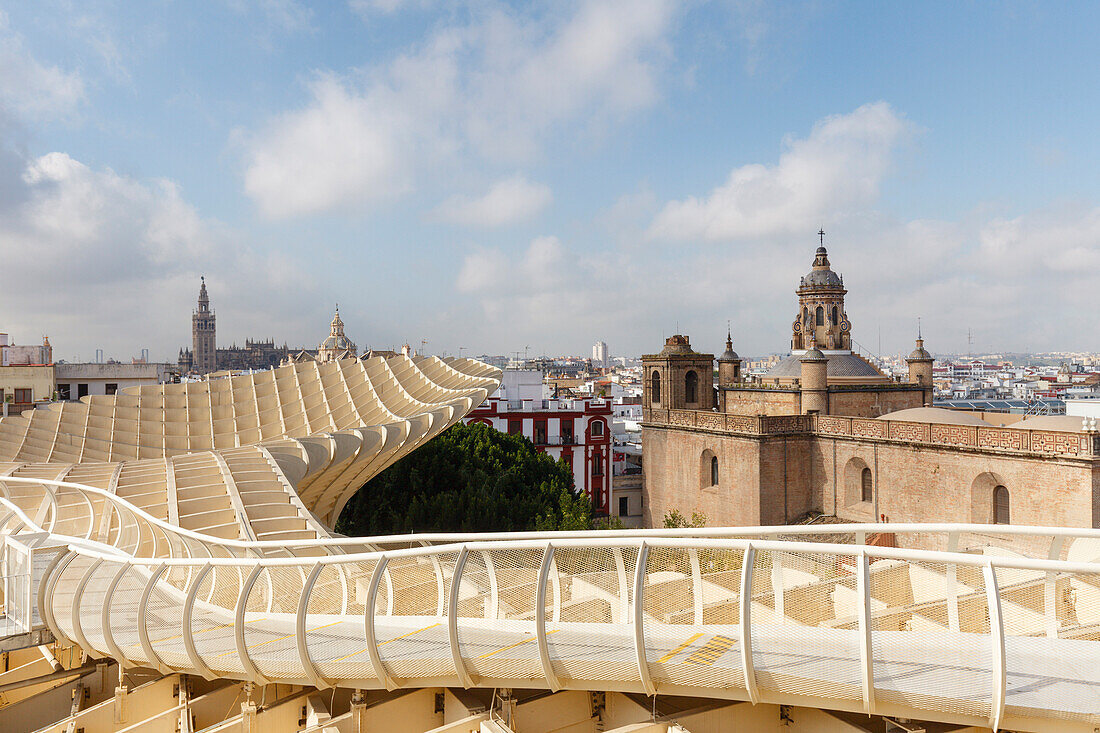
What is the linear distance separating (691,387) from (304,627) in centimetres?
3457

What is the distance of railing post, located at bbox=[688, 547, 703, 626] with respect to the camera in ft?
18.7

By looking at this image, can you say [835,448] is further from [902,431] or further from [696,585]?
[696,585]

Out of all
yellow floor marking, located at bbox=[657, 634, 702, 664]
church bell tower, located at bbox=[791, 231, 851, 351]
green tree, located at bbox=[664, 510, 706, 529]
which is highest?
church bell tower, located at bbox=[791, 231, 851, 351]

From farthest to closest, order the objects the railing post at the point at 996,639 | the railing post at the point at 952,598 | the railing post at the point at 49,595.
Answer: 1. the railing post at the point at 49,595
2. the railing post at the point at 952,598
3. the railing post at the point at 996,639

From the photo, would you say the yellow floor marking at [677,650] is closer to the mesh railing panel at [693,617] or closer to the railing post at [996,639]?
the mesh railing panel at [693,617]

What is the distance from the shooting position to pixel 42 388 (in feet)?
140

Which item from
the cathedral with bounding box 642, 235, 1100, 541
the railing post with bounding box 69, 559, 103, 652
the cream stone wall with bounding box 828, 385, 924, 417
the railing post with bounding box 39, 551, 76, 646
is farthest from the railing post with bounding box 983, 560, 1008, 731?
the cream stone wall with bounding box 828, 385, 924, 417

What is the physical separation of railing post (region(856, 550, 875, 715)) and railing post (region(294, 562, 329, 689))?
410cm

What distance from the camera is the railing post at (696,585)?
5695 mm

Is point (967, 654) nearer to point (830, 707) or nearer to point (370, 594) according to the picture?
point (830, 707)

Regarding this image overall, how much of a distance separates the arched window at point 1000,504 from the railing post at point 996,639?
24.4m

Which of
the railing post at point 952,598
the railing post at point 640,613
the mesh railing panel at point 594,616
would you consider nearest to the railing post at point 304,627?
the mesh railing panel at point 594,616

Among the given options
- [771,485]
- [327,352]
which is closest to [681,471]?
[771,485]

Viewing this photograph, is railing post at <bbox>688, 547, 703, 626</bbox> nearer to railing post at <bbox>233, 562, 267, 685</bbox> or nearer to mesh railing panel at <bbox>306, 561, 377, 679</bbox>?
mesh railing panel at <bbox>306, 561, 377, 679</bbox>
